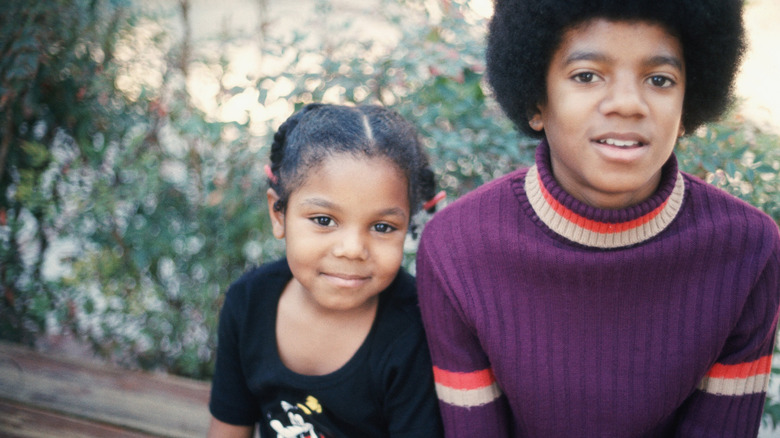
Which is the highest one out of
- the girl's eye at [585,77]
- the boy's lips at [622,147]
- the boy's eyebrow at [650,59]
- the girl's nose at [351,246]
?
the boy's eyebrow at [650,59]

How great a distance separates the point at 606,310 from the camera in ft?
4.74

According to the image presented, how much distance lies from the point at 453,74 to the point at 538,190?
0.66 metres

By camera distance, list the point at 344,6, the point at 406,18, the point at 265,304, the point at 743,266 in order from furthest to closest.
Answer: the point at 344,6
the point at 406,18
the point at 265,304
the point at 743,266

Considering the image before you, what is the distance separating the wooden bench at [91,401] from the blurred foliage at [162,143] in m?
0.26

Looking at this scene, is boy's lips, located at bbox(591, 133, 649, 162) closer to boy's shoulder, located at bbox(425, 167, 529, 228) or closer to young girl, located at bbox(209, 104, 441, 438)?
boy's shoulder, located at bbox(425, 167, 529, 228)

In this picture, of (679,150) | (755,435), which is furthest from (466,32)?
(755,435)

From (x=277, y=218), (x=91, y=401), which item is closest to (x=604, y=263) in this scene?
(x=277, y=218)

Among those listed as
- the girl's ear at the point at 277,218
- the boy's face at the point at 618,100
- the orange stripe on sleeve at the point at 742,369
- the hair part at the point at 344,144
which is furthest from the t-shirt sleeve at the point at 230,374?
the orange stripe on sleeve at the point at 742,369

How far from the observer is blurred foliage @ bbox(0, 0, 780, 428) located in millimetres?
2145

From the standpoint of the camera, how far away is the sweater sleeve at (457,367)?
1.54 m

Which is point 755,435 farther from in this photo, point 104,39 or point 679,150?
point 104,39

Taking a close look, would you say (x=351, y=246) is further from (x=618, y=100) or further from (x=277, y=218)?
(x=618, y=100)

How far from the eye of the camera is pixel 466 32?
2.21 metres

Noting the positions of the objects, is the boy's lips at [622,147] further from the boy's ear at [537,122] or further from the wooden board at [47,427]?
the wooden board at [47,427]
